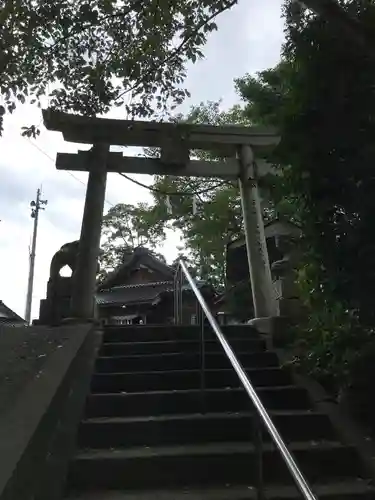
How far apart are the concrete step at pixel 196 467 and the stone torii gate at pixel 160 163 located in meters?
3.18

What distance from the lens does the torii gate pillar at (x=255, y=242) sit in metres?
6.40

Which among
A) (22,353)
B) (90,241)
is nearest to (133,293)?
(90,241)

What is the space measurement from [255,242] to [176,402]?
11.3 ft

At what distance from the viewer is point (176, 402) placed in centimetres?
380

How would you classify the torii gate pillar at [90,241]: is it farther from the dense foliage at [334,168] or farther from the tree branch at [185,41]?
the dense foliage at [334,168]

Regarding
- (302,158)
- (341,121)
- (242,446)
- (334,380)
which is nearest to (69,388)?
(242,446)

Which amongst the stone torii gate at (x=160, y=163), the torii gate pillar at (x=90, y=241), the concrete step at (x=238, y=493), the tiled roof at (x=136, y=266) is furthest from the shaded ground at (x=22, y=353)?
the tiled roof at (x=136, y=266)

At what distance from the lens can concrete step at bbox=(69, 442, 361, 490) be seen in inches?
Result: 116

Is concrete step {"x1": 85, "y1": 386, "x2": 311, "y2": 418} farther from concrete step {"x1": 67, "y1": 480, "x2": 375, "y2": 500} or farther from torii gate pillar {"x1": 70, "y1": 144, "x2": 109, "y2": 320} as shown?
torii gate pillar {"x1": 70, "y1": 144, "x2": 109, "y2": 320}

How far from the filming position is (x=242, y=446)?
3260 mm

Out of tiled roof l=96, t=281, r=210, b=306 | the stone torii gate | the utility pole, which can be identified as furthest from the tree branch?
the utility pole

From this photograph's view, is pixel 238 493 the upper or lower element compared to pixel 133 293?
lower

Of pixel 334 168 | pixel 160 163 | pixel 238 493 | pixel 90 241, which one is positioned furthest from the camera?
pixel 160 163

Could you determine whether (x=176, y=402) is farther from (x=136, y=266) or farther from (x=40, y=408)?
(x=136, y=266)
